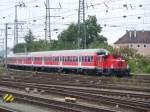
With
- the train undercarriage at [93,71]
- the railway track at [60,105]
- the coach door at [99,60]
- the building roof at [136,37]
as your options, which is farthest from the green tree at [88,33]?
the railway track at [60,105]

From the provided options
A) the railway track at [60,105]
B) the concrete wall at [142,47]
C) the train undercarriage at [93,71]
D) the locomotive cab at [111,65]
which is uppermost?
the concrete wall at [142,47]

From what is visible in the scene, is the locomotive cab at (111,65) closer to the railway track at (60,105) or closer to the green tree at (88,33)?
the railway track at (60,105)

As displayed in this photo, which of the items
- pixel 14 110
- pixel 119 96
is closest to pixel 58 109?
pixel 14 110

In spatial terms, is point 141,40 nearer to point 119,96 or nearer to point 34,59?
point 34,59

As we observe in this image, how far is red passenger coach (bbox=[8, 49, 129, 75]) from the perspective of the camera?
44719mm

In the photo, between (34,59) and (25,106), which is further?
(34,59)

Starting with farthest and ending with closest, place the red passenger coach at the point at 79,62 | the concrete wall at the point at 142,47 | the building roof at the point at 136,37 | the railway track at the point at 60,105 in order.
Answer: the building roof at the point at 136,37
the concrete wall at the point at 142,47
the red passenger coach at the point at 79,62
the railway track at the point at 60,105

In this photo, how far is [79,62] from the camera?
49.4 metres

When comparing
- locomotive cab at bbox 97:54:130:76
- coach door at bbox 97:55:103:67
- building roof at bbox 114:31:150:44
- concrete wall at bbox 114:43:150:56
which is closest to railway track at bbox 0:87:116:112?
locomotive cab at bbox 97:54:130:76

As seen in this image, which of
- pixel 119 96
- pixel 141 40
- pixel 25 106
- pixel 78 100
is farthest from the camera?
pixel 141 40

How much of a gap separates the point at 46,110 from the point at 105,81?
17388mm

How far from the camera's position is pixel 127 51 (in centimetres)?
6425

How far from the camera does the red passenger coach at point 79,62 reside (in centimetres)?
4472

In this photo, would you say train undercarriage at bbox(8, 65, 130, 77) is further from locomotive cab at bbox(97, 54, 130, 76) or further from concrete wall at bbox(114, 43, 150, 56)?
concrete wall at bbox(114, 43, 150, 56)
